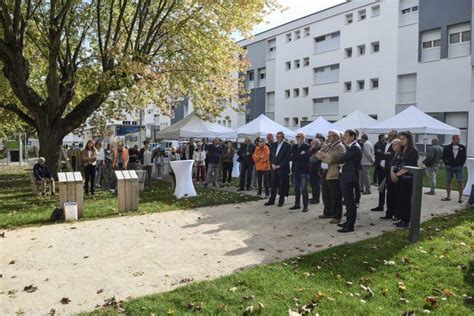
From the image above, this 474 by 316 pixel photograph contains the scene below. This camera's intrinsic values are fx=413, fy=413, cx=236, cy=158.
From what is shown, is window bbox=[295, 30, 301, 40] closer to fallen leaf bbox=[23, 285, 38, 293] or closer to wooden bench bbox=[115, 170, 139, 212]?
wooden bench bbox=[115, 170, 139, 212]

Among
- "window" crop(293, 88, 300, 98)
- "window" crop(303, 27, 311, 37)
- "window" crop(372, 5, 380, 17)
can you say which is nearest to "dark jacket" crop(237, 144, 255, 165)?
"window" crop(372, 5, 380, 17)

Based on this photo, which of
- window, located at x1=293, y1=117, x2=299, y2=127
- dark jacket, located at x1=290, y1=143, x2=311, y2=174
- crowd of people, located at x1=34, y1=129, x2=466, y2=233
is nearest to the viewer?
Result: crowd of people, located at x1=34, y1=129, x2=466, y2=233

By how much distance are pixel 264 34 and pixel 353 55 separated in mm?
13706

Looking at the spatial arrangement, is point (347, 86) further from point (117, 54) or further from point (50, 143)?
point (50, 143)

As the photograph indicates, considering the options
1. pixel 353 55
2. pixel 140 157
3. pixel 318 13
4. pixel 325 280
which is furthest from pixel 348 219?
pixel 318 13

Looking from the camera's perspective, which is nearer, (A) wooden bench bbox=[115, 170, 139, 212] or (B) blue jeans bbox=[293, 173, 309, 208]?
(B) blue jeans bbox=[293, 173, 309, 208]

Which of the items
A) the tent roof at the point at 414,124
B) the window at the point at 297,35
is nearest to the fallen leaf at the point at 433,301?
the tent roof at the point at 414,124

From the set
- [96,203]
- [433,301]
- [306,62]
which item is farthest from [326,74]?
[433,301]

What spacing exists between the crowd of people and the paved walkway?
500mm

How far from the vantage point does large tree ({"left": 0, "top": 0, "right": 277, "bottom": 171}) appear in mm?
13930

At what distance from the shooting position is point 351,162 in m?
7.86

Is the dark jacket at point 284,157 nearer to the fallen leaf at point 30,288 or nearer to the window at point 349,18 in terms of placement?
the fallen leaf at point 30,288

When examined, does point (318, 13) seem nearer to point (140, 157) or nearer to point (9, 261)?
point (140, 157)

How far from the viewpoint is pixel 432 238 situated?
7.08 metres
